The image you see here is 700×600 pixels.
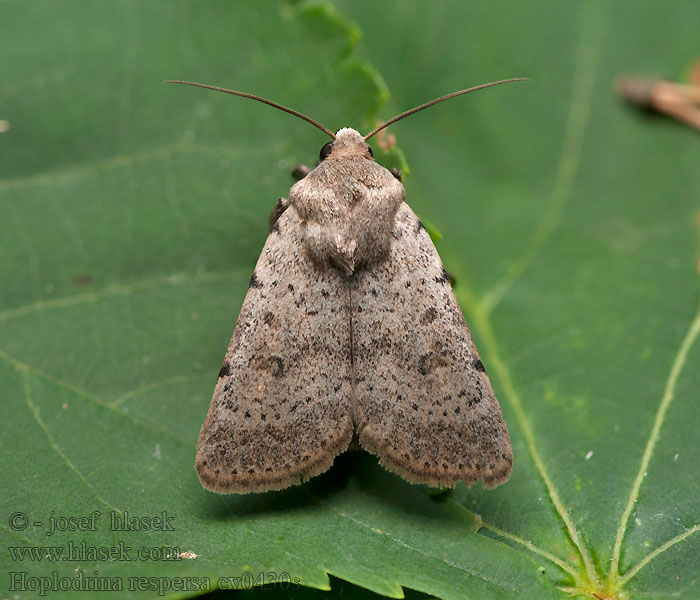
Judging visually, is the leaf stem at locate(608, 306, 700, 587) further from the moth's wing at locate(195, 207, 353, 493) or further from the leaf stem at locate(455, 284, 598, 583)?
the moth's wing at locate(195, 207, 353, 493)

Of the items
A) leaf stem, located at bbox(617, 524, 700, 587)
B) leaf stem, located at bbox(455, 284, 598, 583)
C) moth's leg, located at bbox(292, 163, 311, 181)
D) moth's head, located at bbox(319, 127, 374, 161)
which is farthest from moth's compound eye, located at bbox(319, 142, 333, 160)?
leaf stem, located at bbox(617, 524, 700, 587)

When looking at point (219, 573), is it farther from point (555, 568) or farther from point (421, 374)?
point (555, 568)

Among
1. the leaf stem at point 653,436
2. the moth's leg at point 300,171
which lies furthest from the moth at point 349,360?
the leaf stem at point 653,436

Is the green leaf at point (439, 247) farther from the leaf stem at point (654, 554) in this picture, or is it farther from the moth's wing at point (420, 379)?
the moth's wing at point (420, 379)

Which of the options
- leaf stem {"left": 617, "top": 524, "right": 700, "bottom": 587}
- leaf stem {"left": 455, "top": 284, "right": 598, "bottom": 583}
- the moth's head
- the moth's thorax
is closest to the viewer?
leaf stem {"left": 617, "top": 524, "right": 700, "bottom": 587}

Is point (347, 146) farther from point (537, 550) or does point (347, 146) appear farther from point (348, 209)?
point (537, 550)

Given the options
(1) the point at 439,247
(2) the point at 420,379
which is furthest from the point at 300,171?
(2) the point at 420,379
